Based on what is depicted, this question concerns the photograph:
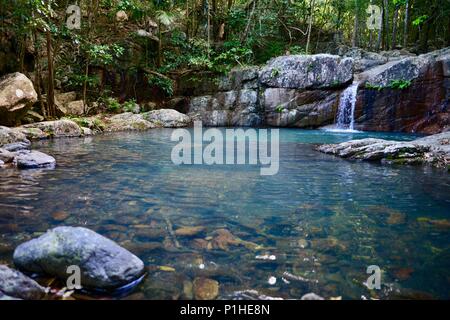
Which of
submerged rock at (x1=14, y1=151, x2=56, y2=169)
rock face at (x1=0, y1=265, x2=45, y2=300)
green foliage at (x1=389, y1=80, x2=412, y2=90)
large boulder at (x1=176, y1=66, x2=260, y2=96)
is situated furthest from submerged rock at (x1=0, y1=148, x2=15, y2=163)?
green foliage at (x1=389, y1=80, x2=412, y2=90)

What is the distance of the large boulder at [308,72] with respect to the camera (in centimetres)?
1538

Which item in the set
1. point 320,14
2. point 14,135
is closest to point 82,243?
point 14,135

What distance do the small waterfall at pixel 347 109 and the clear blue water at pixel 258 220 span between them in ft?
28.8

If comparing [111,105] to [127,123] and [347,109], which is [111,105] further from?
[347,109]

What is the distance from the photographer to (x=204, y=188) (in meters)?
4.94

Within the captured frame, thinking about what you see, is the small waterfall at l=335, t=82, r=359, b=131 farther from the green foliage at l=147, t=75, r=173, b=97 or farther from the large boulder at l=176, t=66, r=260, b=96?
the green foliage at l=147, t=75, r=173, b=97

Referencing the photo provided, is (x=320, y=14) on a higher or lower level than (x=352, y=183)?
higher

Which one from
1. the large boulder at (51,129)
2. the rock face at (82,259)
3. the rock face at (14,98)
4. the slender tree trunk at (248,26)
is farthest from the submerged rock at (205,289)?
the slender tree trunk at (248,26)

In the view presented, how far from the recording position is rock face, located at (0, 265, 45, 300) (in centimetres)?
207

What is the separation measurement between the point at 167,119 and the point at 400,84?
1061 cm

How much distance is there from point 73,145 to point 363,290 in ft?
28.6

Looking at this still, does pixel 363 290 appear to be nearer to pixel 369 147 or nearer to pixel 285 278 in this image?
pixel 285 278

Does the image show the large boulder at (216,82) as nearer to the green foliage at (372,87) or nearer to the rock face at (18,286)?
the green foliage at (372,87)
